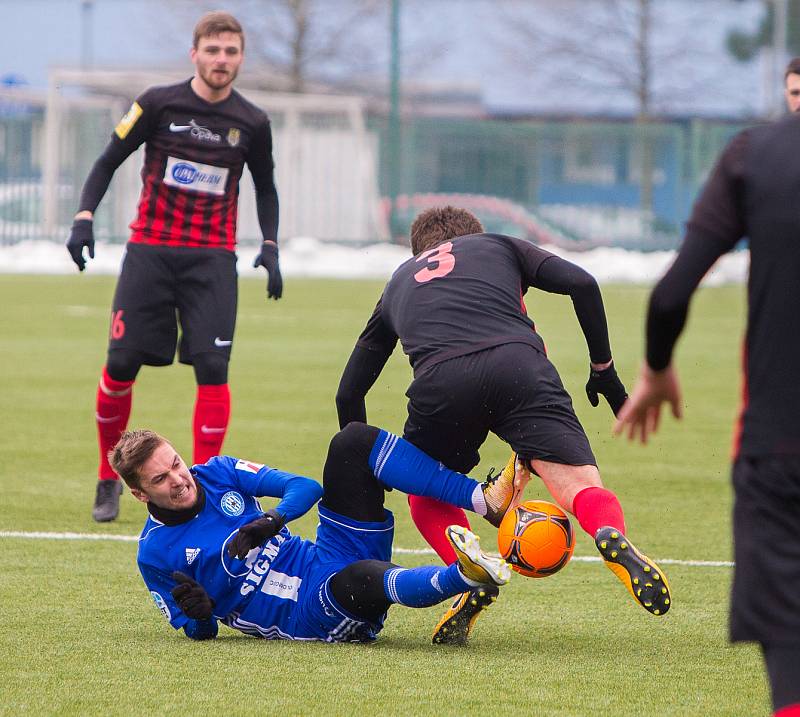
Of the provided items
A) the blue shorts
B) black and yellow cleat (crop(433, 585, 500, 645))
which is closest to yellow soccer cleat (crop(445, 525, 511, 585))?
black and yellow cleat (crop(433, 585, 500, 645))

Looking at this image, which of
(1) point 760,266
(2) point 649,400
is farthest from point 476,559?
(1) point 760,266

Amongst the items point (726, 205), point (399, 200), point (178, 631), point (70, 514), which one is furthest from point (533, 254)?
point (399, 200)

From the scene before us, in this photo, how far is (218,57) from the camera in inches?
271

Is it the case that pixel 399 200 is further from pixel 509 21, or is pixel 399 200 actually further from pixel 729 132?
pixel 509 21

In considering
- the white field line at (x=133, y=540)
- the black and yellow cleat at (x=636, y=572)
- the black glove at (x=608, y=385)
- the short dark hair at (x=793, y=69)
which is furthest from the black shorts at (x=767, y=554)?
the short dark hair at (x=793, y=69)

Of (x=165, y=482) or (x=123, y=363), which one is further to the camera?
(x=123, y=363)

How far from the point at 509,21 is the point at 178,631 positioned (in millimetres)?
38302

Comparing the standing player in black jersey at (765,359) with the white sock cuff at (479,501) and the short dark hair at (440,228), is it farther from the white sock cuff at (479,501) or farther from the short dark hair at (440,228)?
the short dark hair at (440,228)

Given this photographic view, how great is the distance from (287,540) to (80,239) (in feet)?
8.24

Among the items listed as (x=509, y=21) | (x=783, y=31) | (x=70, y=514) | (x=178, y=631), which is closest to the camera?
(x=178, y=631)

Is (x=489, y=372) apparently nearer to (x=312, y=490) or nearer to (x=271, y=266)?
(x=312, y=490)

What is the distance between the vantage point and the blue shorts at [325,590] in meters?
4.76

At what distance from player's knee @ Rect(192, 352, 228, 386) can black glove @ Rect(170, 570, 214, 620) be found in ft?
8.03

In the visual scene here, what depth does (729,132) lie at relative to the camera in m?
30.7
